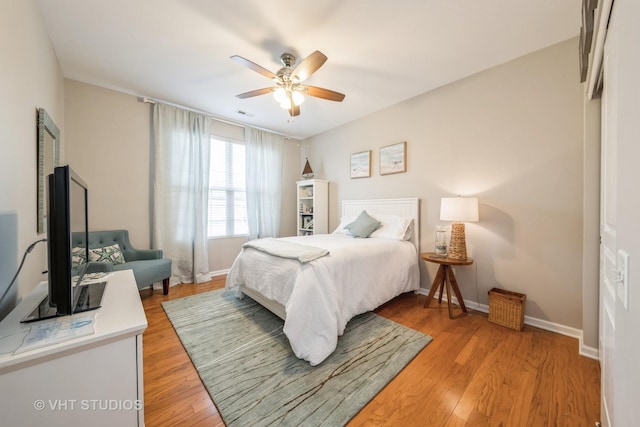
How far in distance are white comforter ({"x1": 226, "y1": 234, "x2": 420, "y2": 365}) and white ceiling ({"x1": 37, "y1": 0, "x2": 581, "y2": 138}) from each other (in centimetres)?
193

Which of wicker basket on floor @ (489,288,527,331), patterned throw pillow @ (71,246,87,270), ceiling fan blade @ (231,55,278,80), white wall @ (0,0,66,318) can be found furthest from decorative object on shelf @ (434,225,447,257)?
white wall @ (0,0,66,318)

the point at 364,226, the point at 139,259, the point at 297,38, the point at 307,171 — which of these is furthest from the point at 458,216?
the point at 139,259

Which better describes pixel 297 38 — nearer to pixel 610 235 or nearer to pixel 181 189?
pixel 610 235

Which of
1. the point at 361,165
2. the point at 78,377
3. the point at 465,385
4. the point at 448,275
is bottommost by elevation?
the point at 465,385

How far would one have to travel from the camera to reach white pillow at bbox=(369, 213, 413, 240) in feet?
9.63

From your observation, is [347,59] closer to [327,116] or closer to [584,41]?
[327,116]

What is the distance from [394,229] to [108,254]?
3.48m

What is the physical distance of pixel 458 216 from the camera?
89.6 inches

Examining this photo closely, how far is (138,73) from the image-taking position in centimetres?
256

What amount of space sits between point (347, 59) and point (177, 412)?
3.07 metres

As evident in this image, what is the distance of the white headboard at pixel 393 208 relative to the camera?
3002 mm

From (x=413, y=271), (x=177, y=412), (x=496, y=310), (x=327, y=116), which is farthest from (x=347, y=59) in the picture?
(x=177, y=412)

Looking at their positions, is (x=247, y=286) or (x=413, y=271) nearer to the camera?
(x=247, y=286)

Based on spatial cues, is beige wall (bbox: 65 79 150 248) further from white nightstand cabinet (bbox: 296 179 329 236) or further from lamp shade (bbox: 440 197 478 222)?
lamp shade (bbox: 440 197 478 222)
